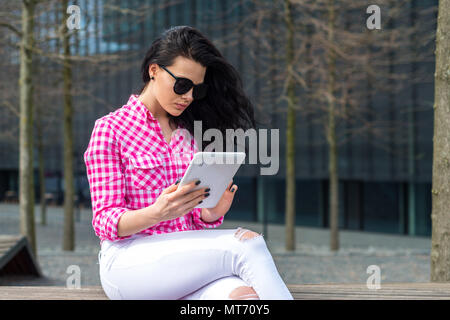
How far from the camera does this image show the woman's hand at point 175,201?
247 cm

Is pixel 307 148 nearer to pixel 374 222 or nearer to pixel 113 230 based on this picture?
pixel 374 222

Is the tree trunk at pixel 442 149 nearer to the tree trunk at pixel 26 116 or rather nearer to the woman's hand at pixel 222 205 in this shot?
the woman's hand at pixel 222 205

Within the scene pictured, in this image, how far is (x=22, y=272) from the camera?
9.27 meters

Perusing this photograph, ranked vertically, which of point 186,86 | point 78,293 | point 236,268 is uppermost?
point 186,86

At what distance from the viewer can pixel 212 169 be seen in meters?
2.48

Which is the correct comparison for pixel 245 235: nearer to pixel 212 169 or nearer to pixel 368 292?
pixel 212 169

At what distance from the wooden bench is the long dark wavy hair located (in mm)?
1043

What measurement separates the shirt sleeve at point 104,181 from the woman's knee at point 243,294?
22.9 inches

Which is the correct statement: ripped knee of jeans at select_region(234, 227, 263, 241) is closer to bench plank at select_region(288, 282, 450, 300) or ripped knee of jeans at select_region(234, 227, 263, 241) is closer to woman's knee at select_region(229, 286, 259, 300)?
woman's knee at select_region(229, 286, 259, 300)

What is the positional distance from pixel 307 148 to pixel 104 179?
78.4 feet

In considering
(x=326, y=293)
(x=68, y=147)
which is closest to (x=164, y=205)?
(x=326, y=293)

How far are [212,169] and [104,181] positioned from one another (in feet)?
1.72

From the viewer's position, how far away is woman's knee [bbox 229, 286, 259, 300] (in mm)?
2441
